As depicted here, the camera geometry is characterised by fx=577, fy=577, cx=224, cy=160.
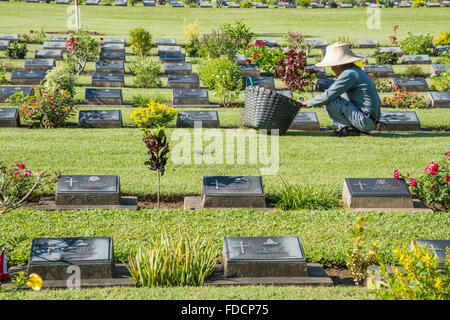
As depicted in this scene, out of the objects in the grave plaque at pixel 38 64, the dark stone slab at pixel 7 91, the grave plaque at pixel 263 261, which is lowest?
the grave plaque at pixel 263 261

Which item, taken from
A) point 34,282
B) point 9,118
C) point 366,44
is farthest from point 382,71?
point 34,282

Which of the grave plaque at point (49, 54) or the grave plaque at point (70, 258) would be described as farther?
the grave plaque at point (49, 54)

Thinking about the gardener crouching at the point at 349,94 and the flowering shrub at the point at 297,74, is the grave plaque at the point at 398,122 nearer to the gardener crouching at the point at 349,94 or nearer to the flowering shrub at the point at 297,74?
the gardener crouching at the point at 349,94

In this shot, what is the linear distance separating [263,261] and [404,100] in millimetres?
8710

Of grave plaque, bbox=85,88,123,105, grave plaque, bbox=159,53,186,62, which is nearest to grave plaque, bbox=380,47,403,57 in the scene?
grave plaque, bbox=159,53,186,62

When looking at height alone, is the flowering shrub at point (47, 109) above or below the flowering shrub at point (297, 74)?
below

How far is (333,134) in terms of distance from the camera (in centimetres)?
990

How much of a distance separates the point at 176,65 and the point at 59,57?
3.76m

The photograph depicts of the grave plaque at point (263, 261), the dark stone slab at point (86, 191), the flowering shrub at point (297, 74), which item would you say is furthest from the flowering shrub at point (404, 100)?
the grave plaque at point (263, 261)

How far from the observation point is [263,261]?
5.02m

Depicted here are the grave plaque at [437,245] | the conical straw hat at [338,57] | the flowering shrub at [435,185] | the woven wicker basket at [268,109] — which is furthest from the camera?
the woven wicker basket at [268,109]

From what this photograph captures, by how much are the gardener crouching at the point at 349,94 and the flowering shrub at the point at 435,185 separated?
215 centimetres

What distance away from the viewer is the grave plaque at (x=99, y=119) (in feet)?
34.0
